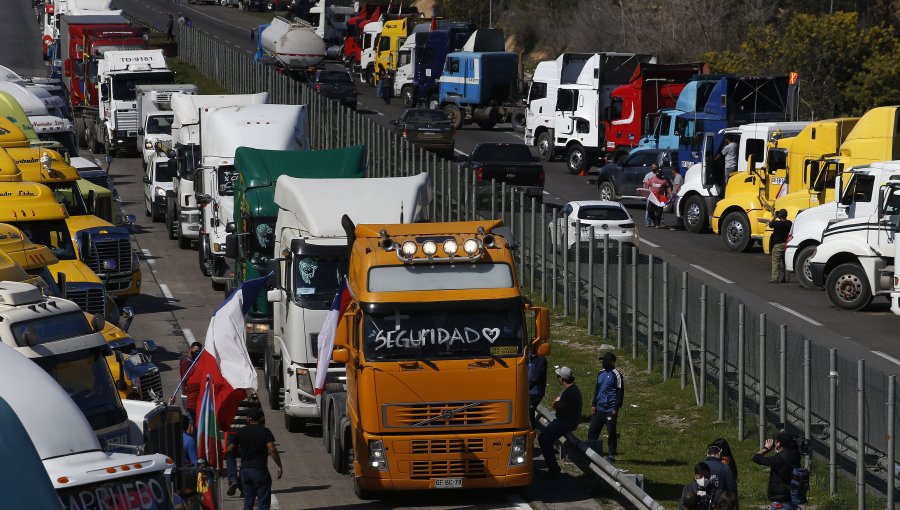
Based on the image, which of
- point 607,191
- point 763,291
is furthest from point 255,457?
point 607,191

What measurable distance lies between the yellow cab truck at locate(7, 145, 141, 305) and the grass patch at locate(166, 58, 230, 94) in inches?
1339

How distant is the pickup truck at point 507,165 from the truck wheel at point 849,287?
1304 centimetres

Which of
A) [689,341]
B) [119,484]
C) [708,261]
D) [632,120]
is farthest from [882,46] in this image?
[119,484]

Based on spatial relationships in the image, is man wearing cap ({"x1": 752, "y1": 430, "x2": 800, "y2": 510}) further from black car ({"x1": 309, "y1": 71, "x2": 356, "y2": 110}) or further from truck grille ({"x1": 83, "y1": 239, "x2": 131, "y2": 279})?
black car ({"x1": 309, "y1": 71, "x2": 356, "y2": 110})

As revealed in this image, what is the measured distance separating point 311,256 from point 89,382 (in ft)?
21.6

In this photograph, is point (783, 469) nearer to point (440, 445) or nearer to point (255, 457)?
point (440, 445)

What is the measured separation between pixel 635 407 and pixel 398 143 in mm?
18463

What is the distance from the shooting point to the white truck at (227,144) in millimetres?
31328

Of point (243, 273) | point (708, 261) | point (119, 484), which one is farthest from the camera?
point (708, 261)

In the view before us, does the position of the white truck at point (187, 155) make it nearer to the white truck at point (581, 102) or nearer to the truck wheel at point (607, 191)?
the truck wheel at point (607, 191)

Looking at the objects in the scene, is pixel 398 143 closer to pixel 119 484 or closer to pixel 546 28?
pixel 119 484

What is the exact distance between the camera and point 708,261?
35.2m

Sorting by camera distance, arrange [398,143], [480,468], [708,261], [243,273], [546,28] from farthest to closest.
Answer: [546,28] < [398,143] < [708,261] < [243,273] < [480,468]

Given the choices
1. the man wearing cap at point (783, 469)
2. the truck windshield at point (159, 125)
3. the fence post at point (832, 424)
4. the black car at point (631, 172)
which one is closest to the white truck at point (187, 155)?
the truck windshield at point (159, 125)
